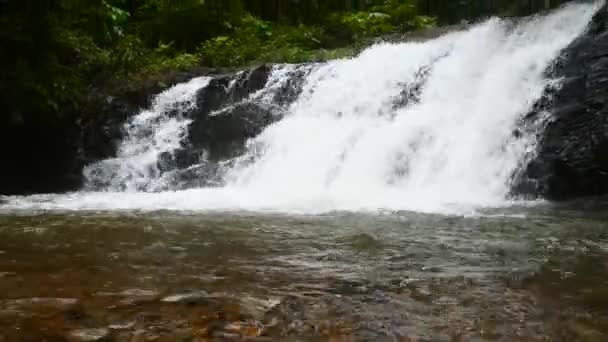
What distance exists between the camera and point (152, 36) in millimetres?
19656

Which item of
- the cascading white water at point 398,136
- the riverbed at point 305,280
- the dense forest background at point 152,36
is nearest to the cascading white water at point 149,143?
the cascading white water at point 398,136

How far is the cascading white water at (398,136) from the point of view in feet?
30.3

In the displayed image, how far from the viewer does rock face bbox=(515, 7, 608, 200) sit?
8688 millimetres

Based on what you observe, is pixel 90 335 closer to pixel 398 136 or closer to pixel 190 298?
pixel 190 298

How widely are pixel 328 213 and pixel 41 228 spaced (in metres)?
3.22

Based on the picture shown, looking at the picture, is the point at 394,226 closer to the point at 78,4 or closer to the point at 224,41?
the point at 78,4

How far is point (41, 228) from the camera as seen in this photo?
643 cm

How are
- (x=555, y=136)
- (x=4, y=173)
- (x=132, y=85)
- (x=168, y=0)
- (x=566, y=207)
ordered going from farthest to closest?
(x=168, y=0) < (x=132, y=85) < (x=4, y=173) < (x=555, y=136) < (x=566, y=207)

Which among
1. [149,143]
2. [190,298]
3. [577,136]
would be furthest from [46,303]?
[149,143]

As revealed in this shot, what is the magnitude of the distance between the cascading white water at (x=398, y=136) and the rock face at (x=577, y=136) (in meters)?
0.35

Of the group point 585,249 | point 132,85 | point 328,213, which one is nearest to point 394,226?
point 328,213

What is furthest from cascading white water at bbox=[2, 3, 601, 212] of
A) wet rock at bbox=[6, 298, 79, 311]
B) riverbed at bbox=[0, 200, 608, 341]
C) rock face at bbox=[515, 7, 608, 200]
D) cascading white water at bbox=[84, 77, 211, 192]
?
wet rock at bbox=[6, 298, 79, 311]

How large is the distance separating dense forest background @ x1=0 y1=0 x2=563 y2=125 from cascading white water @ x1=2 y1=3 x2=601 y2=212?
199 centimetres

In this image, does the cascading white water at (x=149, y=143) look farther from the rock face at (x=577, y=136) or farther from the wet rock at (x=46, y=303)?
the wet rock at (x=46, y=303)
